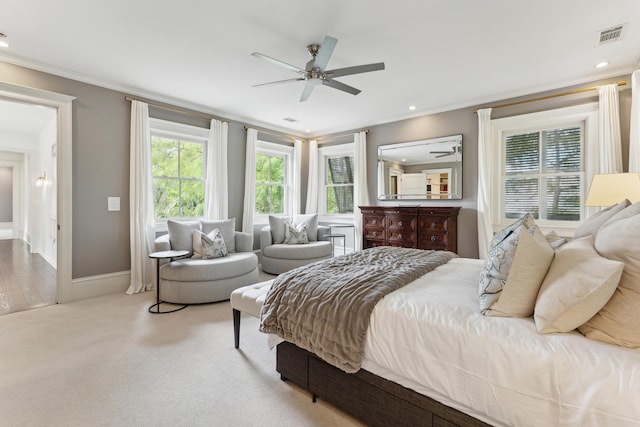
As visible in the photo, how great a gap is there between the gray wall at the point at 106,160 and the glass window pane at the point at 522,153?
1.24 ft

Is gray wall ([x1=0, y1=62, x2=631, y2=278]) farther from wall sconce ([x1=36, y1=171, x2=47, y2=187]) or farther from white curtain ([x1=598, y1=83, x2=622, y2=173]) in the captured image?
wall sconce ([x1=36, y1=171, x2=47, y2=187])

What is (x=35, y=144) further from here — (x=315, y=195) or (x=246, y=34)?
(x=246, y=34)

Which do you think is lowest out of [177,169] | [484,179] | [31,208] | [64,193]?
[31,208]

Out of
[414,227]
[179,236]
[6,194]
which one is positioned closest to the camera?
[179,236]

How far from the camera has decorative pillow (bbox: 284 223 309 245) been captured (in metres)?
5.11

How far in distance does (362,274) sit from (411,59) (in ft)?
8.24

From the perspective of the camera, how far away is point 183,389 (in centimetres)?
189

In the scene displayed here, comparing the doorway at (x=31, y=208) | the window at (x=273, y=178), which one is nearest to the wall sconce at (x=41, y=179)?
the doorway at (x=31, y=208)

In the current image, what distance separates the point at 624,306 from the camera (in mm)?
1053

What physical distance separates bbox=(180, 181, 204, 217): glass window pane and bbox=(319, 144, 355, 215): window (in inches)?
100

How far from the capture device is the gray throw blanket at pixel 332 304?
57.7 inches

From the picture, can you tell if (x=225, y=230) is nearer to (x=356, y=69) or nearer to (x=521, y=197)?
(x=356, y=69)

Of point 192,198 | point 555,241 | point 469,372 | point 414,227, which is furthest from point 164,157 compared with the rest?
point 555,241

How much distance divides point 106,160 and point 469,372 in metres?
4.59
